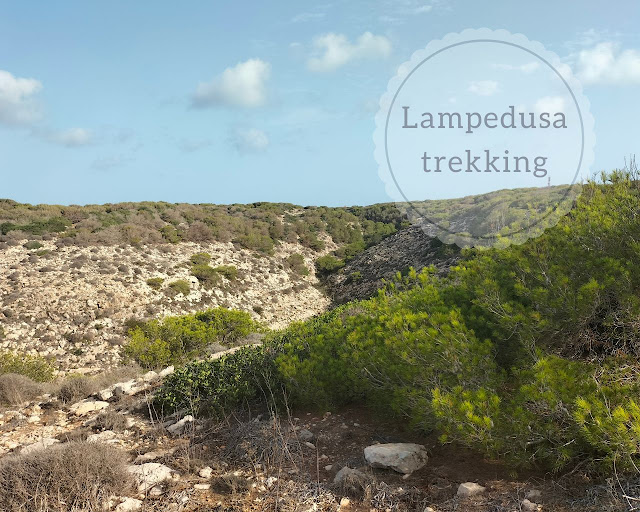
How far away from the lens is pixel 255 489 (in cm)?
446

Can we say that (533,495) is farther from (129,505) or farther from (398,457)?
(129,505)

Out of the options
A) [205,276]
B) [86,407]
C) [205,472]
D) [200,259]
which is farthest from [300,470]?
[200,259]

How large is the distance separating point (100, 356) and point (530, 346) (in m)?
17.5

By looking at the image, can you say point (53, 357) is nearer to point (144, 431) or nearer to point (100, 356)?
point (100, 356)

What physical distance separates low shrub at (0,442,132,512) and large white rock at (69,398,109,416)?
2.73 m

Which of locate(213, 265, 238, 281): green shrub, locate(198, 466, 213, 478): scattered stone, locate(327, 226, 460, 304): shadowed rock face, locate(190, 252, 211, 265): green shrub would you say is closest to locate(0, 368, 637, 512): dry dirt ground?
locate(198, 466, 213, 478): scattered stone

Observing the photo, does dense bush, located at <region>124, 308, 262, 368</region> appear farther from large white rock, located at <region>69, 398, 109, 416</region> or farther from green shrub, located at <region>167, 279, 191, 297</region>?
large white rock, located at <region>69, 398, 109, 416</region>

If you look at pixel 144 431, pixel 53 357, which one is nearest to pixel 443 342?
pixel 144 431

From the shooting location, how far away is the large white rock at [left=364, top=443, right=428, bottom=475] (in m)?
4.50

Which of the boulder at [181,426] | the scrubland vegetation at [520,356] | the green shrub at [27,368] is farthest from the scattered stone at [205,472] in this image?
the green shrub at [27,368]

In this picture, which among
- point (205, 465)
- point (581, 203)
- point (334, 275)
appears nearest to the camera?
point (205, 465)

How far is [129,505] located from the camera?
4.19m

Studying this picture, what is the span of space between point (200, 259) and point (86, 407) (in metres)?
21.0

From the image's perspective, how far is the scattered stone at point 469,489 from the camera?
12.8 feet
